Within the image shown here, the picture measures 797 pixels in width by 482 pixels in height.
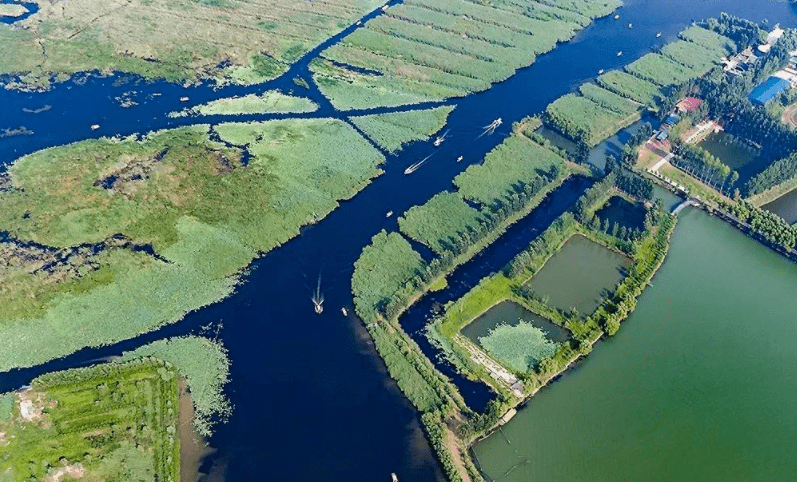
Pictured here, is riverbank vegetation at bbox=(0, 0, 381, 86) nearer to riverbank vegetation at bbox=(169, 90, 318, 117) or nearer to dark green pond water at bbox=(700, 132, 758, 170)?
riverbank vegetation at bbox=(169, 90, 318, 117)

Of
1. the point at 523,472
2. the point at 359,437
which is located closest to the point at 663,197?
the point at 523,472

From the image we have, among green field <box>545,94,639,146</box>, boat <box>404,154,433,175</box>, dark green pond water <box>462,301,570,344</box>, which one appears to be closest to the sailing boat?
dark green pond water <box>462,301,570,344</box>

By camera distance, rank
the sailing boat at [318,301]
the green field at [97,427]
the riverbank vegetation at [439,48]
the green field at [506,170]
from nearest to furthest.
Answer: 1. the green field at [97,427]
2. the sailing boat at [318,301]
3. the green field at [506,170]
4. the riverbank vegetation at [439,48]

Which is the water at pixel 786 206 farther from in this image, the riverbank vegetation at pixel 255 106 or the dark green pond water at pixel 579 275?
the riverbank vegetation at pixel 255 106

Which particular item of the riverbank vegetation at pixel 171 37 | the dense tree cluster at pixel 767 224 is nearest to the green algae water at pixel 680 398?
the dense tree cluster at pixel 767 224

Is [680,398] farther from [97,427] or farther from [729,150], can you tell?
[97,427]

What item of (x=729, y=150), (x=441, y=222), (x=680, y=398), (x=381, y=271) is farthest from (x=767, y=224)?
(x=381, y=271)
